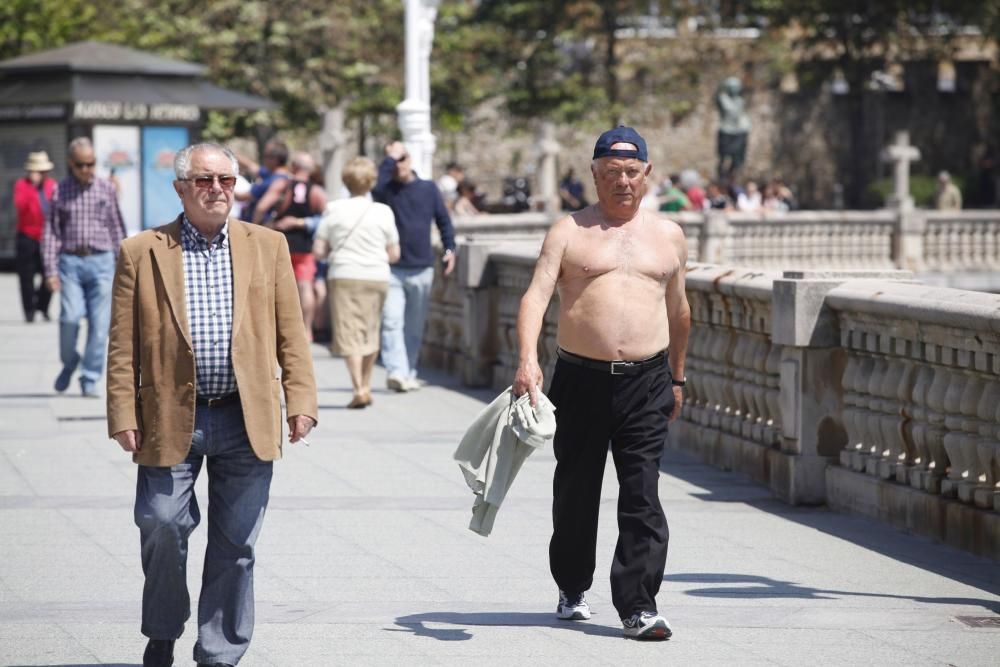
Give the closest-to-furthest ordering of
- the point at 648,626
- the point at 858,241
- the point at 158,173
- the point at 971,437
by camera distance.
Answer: the point at 648,626, the point at 971,437, the point at 158,173, the point at 858,241

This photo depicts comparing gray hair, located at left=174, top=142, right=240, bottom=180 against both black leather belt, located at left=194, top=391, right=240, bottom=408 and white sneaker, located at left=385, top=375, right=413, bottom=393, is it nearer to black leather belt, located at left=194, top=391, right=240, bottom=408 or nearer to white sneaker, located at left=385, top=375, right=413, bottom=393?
black leather belt, located at left=194, top=391, right=240, bottom=408

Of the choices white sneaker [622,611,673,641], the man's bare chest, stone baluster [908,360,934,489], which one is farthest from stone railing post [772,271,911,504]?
white sneaker [622,611,673,641]

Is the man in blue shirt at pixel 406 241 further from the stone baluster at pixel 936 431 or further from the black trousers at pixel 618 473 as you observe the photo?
the black trousers at pixel 618 473

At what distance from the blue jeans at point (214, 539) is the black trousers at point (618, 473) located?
1.43 meters

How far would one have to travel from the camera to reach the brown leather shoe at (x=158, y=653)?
6.09m

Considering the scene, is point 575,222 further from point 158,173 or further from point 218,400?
point 158,173

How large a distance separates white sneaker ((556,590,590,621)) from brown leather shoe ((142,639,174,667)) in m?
1.68

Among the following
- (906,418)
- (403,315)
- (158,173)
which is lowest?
(403,315)

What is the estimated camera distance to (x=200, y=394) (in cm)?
604

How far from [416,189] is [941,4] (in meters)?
42.9

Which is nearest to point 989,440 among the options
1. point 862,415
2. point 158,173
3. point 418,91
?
point 862,415

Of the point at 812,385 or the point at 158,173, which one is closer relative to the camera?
the point at 812,385

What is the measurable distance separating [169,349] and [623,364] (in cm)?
181

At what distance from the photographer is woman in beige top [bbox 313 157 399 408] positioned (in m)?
13.9
